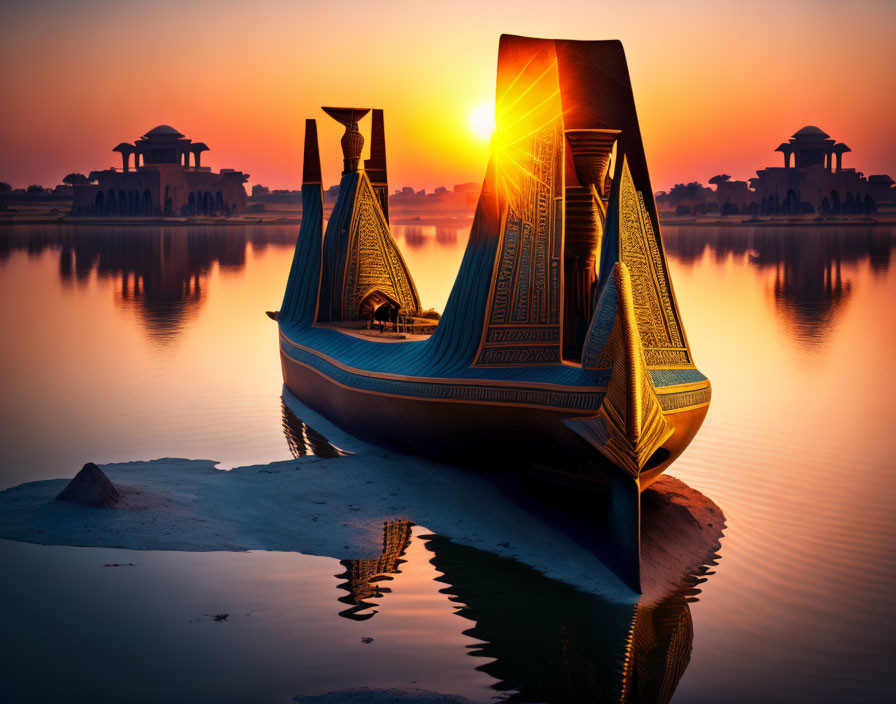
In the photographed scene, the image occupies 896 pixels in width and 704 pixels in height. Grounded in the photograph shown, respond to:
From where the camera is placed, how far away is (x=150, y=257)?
42.5 meters

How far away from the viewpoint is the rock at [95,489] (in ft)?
25.2

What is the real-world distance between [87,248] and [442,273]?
2142 cm

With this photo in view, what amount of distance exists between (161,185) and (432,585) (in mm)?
68588

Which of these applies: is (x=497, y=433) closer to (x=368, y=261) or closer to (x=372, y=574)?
(x=372, y=574)

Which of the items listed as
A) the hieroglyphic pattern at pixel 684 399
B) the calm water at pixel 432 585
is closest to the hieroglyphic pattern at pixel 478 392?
the hieroglyphic pattern at pixel 684 399

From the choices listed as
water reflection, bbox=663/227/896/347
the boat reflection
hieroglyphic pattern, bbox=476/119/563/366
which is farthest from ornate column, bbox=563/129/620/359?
water reflection, bbox=663/227/896/347

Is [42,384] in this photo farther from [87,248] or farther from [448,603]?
[87,248]

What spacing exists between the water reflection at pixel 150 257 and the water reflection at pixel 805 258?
13097 millimetres

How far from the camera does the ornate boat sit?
285 inches

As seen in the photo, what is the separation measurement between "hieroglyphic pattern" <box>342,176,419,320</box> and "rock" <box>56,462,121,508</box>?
19.4 ft

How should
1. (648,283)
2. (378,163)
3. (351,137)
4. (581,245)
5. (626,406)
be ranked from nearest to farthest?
(626,406), (648,283), (581,245), (351,137), (378,163)

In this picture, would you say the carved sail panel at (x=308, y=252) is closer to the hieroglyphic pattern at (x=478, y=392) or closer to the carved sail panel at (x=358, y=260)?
the carved sail panel at (x=358, y=260)

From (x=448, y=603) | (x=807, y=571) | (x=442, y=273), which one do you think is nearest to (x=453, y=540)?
(x=448, y=603)

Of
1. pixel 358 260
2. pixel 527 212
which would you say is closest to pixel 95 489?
pixel 527 212
